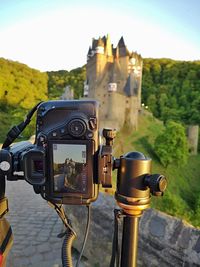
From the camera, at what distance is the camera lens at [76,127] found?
3.13ft

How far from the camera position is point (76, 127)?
0.96 m

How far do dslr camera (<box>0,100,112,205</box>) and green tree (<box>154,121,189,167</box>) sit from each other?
2971cm

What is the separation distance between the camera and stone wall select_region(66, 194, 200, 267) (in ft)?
6.27

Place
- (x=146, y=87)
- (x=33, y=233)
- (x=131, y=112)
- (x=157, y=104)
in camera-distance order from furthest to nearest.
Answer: (x=146, y=87)
(x=157, y=104)
(x=131, y=112)
(x=33, y=233)

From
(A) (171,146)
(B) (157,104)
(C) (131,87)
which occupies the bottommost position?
(A) (171,146)

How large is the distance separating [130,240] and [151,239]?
3.99 feet

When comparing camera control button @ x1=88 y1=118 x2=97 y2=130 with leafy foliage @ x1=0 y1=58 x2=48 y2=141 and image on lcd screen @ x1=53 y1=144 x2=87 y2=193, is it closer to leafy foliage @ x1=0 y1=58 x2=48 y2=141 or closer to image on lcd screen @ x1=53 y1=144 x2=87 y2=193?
image on lcd screen @ x1=53 y1=144 x2=87 y2=193

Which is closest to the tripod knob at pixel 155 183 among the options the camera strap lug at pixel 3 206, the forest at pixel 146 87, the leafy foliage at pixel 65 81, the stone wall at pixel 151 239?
the camera strap lug at pixel 3 206

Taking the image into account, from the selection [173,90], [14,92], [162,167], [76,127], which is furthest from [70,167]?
[173,90]

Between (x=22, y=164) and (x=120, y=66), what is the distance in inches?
1444

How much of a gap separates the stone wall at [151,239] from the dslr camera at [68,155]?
50.3 inches

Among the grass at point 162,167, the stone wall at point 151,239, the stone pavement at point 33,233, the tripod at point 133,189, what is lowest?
the grass at point 162,167

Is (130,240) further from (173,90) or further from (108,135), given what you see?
(173,90)

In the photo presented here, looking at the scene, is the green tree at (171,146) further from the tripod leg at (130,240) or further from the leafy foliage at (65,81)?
the tripod leg at (130,240)
